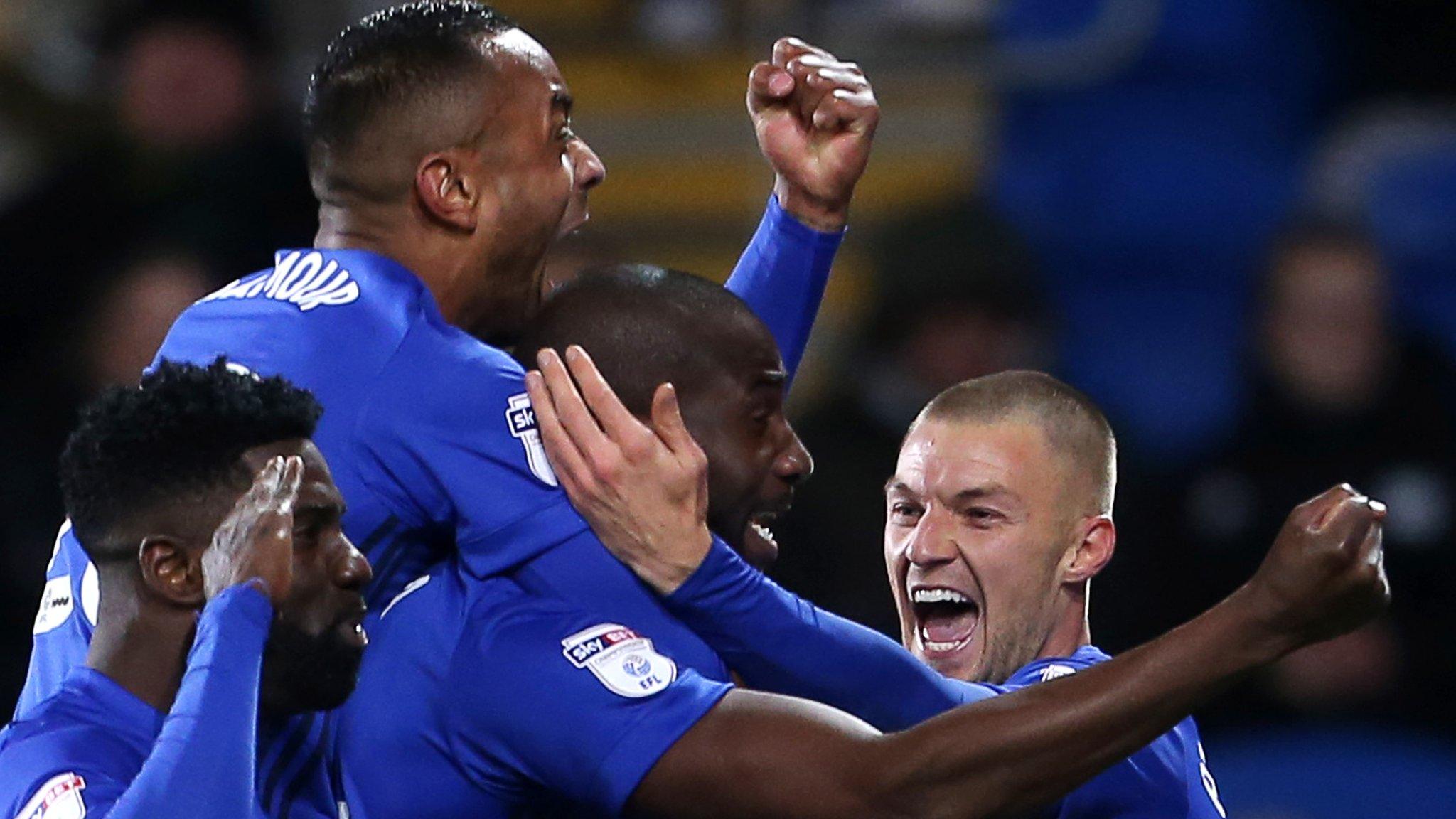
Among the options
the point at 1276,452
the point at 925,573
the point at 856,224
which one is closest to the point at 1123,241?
the point at 856,224

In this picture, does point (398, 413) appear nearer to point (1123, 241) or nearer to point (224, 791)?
point (224, 791)

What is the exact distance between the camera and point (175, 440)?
11.1 feet

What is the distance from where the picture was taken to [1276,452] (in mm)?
6496

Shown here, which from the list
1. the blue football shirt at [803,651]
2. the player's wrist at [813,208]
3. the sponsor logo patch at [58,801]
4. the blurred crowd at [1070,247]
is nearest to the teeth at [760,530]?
the blue football shirt at [803,651]

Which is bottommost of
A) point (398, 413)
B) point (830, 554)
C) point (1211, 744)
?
point (1211, 744)

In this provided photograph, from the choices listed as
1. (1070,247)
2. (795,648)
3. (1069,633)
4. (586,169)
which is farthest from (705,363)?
(1070,247)

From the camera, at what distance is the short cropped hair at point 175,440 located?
3.39 meters

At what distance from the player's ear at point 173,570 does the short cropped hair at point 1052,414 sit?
1355 millimetres

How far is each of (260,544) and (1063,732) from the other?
1045 mm

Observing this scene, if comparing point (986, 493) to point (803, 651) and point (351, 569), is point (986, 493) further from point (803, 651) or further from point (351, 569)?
point (351, 569)

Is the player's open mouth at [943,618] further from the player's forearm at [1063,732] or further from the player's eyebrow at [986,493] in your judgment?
the player's forearm at [1063,732]

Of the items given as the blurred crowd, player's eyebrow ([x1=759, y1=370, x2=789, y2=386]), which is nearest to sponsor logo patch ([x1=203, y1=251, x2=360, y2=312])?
player's eyebrow ([x1=759, y1=370, x2=789, y2=386])

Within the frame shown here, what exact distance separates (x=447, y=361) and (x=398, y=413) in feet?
0.33

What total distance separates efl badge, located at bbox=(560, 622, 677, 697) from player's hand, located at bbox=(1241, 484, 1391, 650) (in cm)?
75
